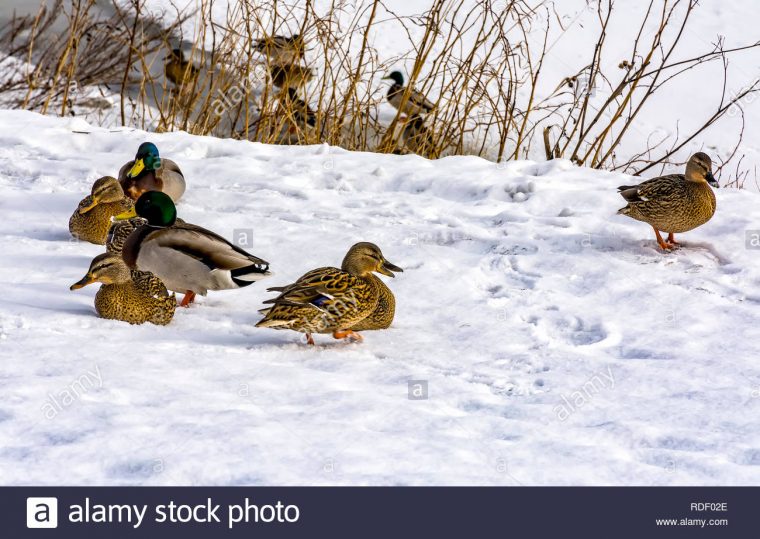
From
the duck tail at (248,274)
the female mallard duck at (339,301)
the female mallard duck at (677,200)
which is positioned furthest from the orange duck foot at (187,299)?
the female mallard duck at (677,200)

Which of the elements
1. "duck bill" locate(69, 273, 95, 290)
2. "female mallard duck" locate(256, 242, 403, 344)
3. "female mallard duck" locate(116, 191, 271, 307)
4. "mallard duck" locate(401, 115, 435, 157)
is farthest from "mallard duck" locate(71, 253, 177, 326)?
"mallard duck" locate(401, 115, 435, 157)

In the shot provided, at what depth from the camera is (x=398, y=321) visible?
19.4 ft

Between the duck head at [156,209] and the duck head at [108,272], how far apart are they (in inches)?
18.0

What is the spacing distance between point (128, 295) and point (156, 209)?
2.56ft

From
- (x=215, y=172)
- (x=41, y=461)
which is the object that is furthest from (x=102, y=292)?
(x=215, y=172)

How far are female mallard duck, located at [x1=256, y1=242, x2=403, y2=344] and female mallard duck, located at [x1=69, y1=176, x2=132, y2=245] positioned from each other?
199cm

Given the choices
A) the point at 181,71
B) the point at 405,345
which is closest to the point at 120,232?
the point at 405,345

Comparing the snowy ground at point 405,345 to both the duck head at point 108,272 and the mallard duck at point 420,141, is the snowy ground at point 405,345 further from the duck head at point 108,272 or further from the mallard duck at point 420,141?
the mallard duck at point 420,141

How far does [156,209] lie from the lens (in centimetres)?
614

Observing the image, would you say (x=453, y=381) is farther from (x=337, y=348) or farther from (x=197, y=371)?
(x=197, y=371)

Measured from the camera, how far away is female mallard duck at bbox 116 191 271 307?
19.6ft

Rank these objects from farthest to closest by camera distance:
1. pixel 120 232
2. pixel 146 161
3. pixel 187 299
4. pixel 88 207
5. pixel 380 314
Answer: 1. pixel 146 161
2. pixel 88 207
3. pixel 120 232
4. pixel 187 299
5. pixel 380 314

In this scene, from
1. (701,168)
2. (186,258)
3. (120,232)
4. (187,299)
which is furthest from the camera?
(701,168)

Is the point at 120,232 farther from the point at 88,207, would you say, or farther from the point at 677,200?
the point at 677,200
